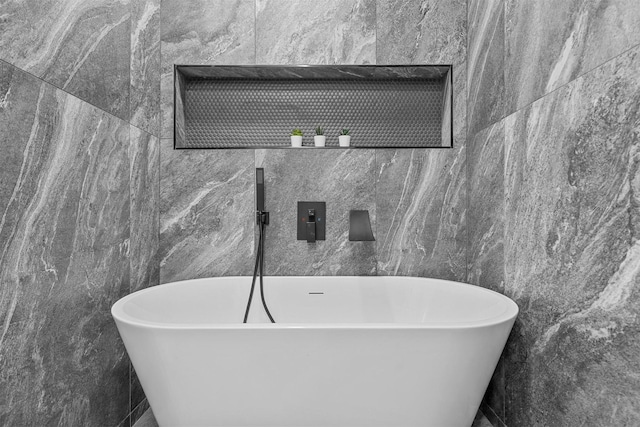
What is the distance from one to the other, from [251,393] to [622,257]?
3.36 ft

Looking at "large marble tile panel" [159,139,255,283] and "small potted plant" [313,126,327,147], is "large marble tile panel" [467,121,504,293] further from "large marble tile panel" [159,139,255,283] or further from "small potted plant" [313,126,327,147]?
"large marble tile panel" [159,139,255,283]

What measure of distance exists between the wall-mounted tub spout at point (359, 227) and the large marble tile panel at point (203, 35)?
38.5 inches

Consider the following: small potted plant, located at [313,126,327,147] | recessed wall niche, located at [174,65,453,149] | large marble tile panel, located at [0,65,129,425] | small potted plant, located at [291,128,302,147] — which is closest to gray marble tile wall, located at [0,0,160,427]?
large marble tile panel, located at [0,65,129,425]

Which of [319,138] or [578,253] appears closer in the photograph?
[578,253]

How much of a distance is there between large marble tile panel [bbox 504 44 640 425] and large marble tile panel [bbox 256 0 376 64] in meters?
0.90

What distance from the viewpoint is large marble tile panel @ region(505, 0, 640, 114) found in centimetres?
82

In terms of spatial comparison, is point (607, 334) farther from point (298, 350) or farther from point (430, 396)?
point (298, 350)

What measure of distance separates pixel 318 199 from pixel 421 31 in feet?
3.38

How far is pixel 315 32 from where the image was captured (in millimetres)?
1738

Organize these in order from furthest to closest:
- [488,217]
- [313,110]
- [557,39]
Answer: [313,110] < [488,217] < [557,39]

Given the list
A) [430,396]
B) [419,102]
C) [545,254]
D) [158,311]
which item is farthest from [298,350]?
[419,102]

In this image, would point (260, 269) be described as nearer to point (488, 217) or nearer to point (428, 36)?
point (488, 217)

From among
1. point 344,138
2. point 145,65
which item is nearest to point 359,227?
point 344,138

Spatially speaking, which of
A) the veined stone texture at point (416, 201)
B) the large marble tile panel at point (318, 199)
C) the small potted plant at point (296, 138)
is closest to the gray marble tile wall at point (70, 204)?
the large marble tile panel at point (318, 199)
